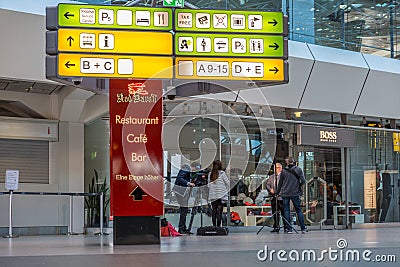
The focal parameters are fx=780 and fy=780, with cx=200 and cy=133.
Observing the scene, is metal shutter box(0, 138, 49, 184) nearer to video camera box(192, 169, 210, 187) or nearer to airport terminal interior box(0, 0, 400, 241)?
airport terminal interior box(0, 0, 400, 241)

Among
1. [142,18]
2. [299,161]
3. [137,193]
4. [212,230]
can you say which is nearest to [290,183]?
[212,230]

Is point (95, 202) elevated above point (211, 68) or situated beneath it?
situated beneath

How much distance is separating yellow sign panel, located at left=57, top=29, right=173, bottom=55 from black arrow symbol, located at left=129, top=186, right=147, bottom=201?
2.30 meters

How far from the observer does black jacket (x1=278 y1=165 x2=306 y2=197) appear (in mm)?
17984

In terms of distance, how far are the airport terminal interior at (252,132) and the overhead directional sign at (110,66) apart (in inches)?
227

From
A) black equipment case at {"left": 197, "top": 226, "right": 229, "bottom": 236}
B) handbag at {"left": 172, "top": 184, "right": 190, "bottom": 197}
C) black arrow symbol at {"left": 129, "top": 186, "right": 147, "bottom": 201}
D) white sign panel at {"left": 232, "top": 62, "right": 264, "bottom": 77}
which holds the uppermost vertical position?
white sign panel at {"left": 232, "top": 62, "right": 264, "bottom": 77}

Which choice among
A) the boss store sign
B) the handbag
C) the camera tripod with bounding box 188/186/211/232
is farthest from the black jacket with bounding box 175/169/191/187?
the boss store sign

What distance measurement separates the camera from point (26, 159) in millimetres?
20438

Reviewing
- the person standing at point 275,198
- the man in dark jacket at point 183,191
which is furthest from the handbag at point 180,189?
the person standing at point 275,198

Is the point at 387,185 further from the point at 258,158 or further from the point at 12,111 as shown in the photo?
the point at 12,111

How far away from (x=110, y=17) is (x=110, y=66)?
75cm

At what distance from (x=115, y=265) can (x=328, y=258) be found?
2696 millimetres

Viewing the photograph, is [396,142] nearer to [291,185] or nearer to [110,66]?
[291,185]

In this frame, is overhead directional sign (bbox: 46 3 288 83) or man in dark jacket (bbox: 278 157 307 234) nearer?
overhead directional sign (bbox: 46 3 288 83)
